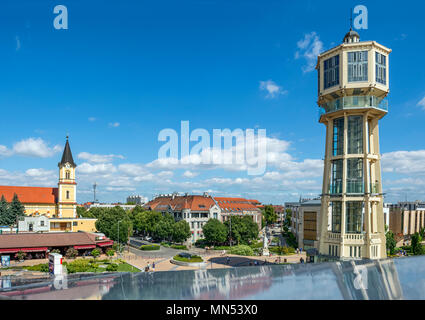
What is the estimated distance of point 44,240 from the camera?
43594mm

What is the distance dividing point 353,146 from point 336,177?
268 centimetres

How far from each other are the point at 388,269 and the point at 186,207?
200 ft

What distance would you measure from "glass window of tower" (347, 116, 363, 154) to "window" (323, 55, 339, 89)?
9.81 feet

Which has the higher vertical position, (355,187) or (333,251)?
(355,187)

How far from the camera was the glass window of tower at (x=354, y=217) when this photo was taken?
2311 centimetres

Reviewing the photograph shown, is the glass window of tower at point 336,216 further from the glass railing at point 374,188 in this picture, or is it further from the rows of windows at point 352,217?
the glass railing at point 374,188

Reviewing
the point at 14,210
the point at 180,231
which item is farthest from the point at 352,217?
the point at 14,210

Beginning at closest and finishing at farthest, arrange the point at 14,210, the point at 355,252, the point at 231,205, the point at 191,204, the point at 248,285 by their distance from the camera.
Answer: the point at 248,285
the point at 355,252
the point at 14,210
the point at 191,204
the point at 231,205

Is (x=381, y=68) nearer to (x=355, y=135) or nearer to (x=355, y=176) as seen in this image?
(x=355, y=135)

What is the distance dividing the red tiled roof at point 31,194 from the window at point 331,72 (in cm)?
6477

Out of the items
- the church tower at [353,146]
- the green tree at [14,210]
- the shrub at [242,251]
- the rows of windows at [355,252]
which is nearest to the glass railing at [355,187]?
the church tower at [353,146]

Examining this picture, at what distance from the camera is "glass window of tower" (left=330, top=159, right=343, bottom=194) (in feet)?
78.3

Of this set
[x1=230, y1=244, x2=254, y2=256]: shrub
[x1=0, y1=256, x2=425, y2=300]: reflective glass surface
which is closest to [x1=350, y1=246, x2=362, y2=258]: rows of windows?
→ [x1=0, y1=256, x2=425, y2=300]: reflective glass surface

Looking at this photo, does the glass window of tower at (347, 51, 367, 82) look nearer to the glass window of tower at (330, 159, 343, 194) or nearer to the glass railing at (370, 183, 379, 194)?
the glass window of tower at (330, 159, 343, 194)
